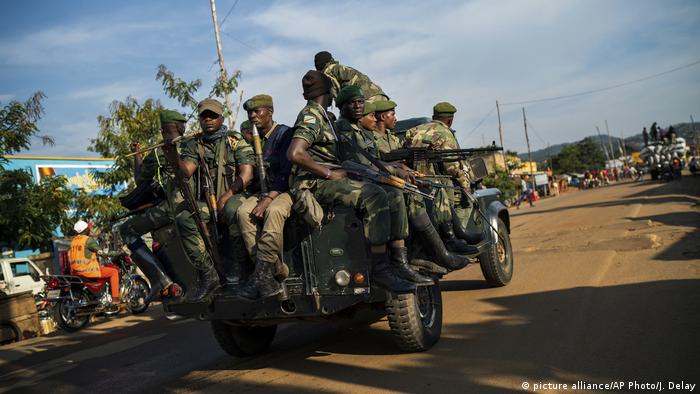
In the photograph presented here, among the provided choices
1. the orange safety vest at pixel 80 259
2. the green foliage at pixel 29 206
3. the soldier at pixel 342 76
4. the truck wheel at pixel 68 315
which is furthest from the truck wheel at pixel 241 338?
the green foliage at pixel 29 206

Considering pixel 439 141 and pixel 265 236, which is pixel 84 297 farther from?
pixel 265 236

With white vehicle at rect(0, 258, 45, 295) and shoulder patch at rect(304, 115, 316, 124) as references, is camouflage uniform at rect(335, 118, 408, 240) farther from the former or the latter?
white vehicle at rect(0, 258, 45, 295)

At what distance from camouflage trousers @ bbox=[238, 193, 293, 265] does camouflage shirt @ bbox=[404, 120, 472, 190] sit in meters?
2.62

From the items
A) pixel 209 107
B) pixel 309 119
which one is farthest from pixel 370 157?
pixel 209 107

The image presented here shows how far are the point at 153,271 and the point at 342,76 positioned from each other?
388cm

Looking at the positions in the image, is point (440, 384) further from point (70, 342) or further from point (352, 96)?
point (70, 342)

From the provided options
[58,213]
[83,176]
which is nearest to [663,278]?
[58,213]

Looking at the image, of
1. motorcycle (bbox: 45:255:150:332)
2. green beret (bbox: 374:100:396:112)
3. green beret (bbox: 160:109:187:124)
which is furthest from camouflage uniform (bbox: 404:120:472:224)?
motorcycle (bbox: 45:255:150:332)

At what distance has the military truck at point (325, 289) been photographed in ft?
14.5

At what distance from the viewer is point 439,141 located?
22.7ft

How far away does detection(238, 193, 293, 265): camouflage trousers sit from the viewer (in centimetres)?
438

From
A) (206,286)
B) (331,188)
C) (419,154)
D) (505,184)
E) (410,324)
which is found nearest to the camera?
(331,188)

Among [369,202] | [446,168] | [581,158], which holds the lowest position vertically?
[369,202]

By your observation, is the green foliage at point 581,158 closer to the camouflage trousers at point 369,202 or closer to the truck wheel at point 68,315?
the truck wheel at point 68,315
